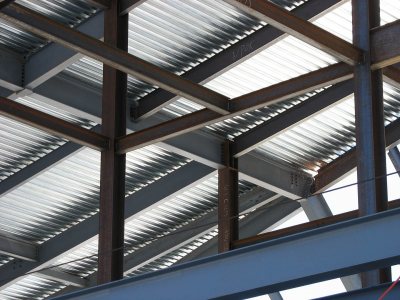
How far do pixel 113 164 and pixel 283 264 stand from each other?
8781mm

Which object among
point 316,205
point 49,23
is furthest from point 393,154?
point 49,23

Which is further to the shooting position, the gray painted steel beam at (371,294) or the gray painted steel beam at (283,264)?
the gray painted steel beam at (371,294)

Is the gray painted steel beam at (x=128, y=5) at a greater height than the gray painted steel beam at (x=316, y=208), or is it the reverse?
the gray painted steel beam at (x=128, y=5)

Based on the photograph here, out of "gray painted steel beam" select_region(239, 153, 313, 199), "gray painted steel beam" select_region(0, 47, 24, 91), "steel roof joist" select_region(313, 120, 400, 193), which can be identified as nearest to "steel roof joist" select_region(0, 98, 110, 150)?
"gray painted steel beam" select_region(0, 47, 24, 91)

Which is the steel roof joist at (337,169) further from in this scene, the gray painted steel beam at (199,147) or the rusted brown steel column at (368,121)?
the rusted brown steel column at (368,121)

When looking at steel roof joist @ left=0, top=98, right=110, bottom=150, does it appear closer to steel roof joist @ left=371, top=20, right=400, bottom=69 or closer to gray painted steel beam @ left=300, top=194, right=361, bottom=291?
steel roof joist @ left=371, top=20, right=400, bottom=69

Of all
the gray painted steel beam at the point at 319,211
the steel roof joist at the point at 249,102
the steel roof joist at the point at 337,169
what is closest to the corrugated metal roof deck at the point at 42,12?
the steel roof joist at the point at 249,102

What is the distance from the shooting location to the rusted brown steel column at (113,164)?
775 inches

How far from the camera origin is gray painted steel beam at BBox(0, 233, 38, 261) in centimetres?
2730

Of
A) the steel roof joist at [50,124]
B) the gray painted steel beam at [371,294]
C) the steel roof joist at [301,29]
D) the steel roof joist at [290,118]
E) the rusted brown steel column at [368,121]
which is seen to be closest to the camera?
the gray painted steel beam at [371,294]

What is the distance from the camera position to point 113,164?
20.3m

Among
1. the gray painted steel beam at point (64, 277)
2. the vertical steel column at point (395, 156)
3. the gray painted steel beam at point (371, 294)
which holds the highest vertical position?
the vertical steel column at point (395, 156)

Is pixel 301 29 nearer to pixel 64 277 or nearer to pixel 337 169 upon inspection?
pixel 337 169

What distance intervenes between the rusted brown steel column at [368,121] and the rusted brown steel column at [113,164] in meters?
4.56
